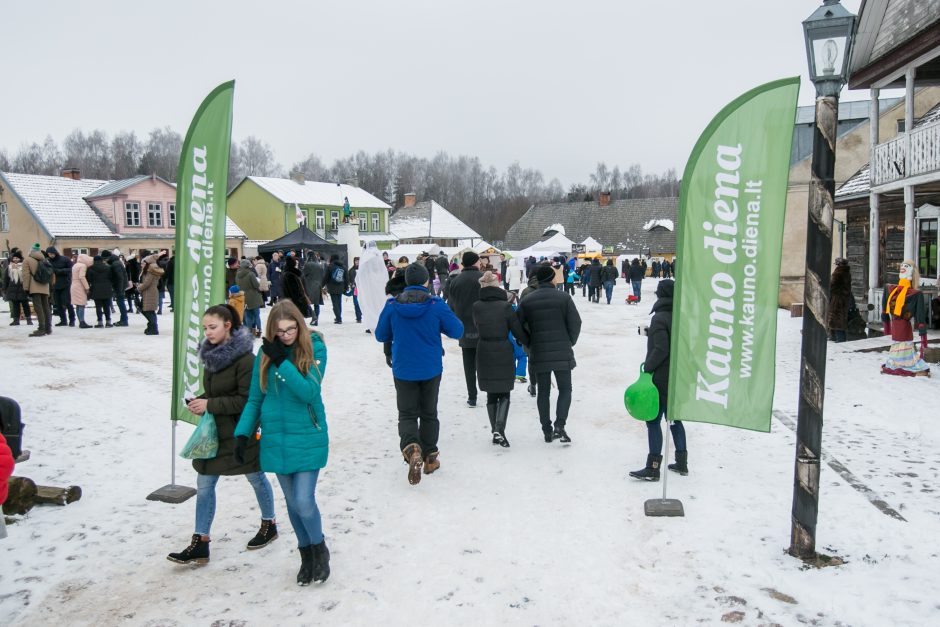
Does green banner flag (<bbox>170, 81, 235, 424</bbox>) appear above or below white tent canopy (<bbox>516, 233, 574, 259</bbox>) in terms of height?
below

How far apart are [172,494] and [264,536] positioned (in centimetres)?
134

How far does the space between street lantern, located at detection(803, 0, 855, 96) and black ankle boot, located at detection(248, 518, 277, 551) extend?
4567 mm

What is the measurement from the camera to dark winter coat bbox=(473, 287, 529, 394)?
697 cm

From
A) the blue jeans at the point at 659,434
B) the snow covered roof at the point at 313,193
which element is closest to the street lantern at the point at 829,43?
the blue jeans at the point at 659,434

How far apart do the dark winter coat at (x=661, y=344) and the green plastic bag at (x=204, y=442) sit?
135 inches

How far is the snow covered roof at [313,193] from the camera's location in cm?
5125

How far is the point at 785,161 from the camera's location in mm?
4566

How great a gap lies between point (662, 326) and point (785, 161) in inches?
68.9

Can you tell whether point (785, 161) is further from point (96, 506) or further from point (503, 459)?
point (96, 506)

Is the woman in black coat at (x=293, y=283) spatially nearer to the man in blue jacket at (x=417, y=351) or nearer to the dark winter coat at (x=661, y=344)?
the man in blue jacket at (x=417, y=351)

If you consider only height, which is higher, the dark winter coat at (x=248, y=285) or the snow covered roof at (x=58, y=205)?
the snow covered roof at (x=58, y=205)

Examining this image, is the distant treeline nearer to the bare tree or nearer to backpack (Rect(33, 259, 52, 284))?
the bare tree

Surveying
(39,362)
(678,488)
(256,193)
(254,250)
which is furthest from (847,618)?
(256,193)

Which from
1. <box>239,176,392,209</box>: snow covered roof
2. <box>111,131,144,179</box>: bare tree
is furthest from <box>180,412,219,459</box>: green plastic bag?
<box>111,131,144,179</box>: bare tree
